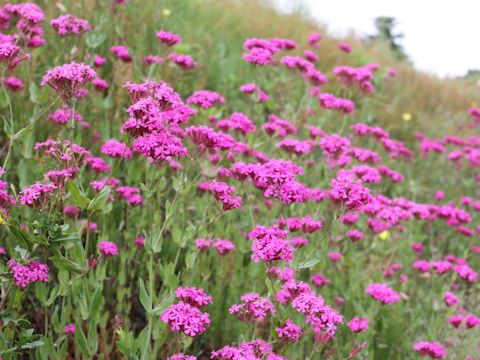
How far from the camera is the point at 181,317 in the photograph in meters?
1.99

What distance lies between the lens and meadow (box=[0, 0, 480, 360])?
2199 millimetres

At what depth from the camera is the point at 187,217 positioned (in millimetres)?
3752

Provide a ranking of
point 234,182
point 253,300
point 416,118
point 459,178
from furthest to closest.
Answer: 1. point 416,118
2. point 459,178
3. point 234,182
4. point 253,300

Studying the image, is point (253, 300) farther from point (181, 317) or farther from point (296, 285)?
point (181, 317)

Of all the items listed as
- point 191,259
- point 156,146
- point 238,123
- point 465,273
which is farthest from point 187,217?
point 465,273

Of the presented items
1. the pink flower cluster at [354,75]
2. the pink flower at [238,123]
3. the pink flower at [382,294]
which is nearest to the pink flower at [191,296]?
the pink flower at [238,123]

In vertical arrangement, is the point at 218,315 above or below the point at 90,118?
below

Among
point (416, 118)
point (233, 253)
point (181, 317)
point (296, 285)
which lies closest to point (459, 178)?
point (416, 118)

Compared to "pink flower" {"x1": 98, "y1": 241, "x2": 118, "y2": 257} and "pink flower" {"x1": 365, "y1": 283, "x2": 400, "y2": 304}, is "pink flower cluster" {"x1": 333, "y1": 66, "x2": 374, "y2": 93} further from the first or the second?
"pink flower" {"x1": 98, "y1": 241, "x2": 118, "y2": 257}

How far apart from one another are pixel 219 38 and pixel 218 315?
15.7 feet

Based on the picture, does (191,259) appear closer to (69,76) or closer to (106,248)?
(106,248)

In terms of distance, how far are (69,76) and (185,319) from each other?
42.3 inches

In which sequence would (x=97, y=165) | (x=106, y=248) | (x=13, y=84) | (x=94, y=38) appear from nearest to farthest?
(x=106, y=248), (x=97, y=165), (x=13, y=84), (x=94, y=38)

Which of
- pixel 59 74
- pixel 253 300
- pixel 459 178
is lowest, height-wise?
pixel 459 178
